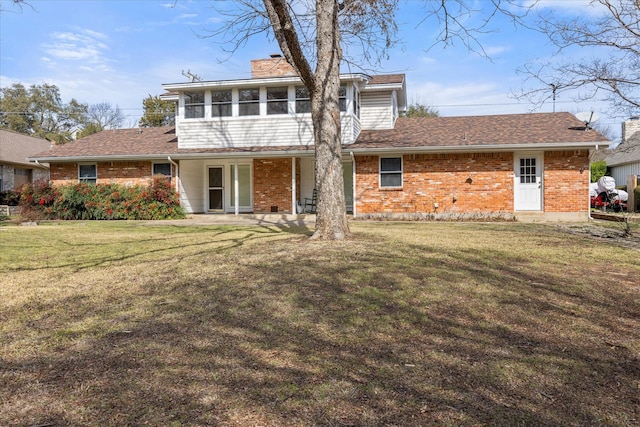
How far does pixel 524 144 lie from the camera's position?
14.7 meters

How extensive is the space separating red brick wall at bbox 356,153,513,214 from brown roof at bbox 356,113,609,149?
22.4 inches

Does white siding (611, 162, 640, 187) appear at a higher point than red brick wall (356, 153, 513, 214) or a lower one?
higher

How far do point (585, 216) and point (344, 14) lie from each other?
35.7 ft

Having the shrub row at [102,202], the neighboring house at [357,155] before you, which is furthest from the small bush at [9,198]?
the shrub row at [102,202]

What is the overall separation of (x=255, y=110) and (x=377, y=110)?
5.08 metres

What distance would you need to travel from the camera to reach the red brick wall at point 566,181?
594 inches

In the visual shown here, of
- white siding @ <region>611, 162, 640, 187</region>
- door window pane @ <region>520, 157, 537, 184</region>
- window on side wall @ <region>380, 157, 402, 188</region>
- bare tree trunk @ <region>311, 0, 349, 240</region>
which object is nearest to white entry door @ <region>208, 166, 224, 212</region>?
window on side wall @ <region>380, 157, 402, 188</region>

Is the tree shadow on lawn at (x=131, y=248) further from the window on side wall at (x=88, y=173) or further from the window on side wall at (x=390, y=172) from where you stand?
the window on side wall at (x=88, y=173)

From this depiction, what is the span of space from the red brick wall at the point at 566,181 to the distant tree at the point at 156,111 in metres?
30.6

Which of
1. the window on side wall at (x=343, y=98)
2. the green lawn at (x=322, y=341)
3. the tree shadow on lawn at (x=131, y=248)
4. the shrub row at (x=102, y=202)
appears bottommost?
the green lawn at (x=322, y=341)

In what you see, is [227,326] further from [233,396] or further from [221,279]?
[221,279]

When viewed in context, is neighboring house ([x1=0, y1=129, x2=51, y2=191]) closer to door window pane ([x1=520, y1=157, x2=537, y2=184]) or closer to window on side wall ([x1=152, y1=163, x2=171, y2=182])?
window on side wall ([x1=152, y1=163, x2=171, y2=182])

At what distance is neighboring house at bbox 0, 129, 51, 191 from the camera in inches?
1032

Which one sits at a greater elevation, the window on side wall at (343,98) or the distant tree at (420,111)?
the distant tree at (420,111)
